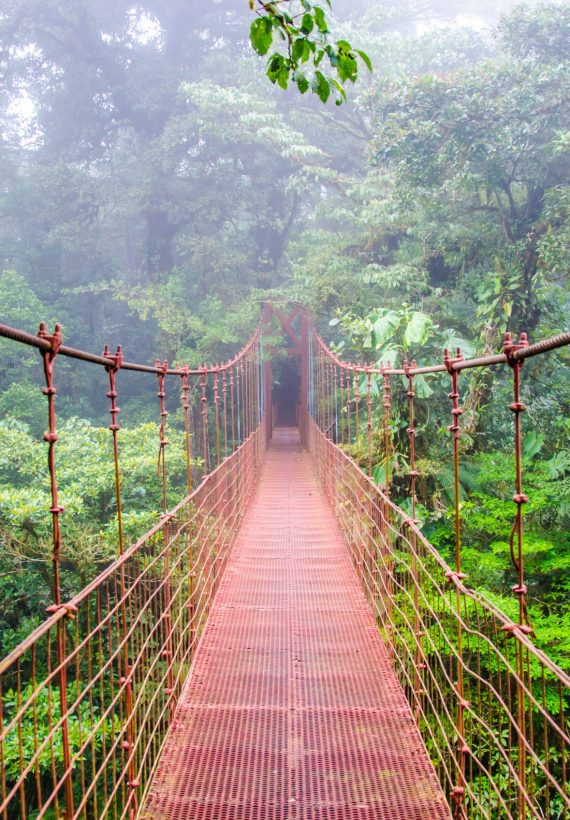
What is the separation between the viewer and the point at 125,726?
156 cm

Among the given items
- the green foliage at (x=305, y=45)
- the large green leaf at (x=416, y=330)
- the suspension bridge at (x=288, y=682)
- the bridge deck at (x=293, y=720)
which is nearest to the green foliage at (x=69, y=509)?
the suspension bridge at (x=288, y=682)

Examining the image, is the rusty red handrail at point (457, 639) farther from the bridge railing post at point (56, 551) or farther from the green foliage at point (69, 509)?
the green foliage at point (69, 509)

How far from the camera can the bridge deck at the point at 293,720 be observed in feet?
5.43

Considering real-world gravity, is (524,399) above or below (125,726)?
above

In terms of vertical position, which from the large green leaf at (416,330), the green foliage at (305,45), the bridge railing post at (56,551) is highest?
the green foliage at (305,45)

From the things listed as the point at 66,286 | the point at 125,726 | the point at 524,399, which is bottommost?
the point at 125,726

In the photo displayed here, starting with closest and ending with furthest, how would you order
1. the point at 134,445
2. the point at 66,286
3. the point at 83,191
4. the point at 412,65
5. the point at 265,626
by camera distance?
the point at 265,626 → the point at 134,445 → the point at 412,65 → the point at 83,191 → the point at 66,286

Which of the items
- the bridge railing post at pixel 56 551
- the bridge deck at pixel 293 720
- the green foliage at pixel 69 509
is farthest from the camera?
the green foliage at pixel 69 509

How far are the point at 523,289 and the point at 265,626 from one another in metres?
4.40

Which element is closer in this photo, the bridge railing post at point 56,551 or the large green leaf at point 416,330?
the bridge railing post at point 56,551

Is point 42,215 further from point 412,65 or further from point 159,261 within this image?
point 412,65

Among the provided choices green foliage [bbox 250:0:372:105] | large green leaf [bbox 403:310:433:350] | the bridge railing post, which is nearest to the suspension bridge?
the bridge railing post

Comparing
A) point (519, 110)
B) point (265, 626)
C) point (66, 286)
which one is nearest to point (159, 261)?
point (66, 286)

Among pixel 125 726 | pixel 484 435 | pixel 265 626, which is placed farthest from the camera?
pixel 484 435
